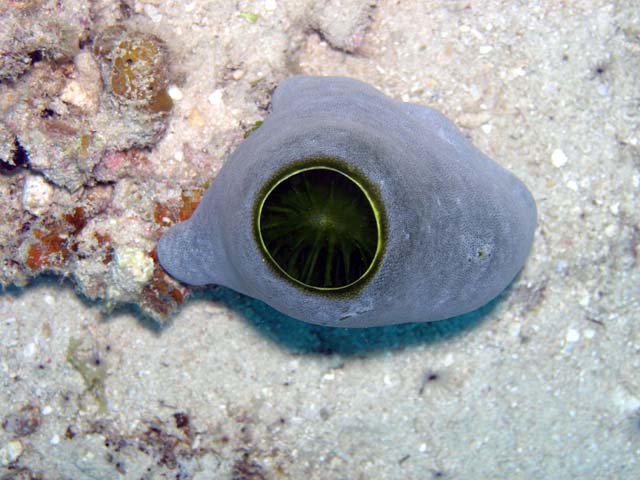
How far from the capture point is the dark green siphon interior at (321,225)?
2.85m

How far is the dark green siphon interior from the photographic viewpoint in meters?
2.85

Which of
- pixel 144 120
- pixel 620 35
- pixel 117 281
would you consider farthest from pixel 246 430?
pixel 620 35

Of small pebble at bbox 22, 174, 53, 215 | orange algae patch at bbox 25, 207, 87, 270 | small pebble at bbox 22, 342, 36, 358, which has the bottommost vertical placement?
small pebble at bbox 22, 342, 36, 358

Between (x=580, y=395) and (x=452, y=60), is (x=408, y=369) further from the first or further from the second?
(x=452, y=60)

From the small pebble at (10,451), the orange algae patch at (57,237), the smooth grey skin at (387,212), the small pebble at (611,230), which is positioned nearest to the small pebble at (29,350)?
the small pebble at (10,451)

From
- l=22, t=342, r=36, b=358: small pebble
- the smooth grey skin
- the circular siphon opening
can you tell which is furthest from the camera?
l=22, t=342, r=36, b=358: small pebble

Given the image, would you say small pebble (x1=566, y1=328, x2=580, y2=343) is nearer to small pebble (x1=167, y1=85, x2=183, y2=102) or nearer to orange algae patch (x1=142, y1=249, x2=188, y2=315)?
orange algae patch (x1=142, y1=249, x2=188, y2=315)

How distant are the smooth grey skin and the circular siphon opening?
3.6 inches

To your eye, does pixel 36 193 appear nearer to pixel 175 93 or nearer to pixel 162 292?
pixel 162 292

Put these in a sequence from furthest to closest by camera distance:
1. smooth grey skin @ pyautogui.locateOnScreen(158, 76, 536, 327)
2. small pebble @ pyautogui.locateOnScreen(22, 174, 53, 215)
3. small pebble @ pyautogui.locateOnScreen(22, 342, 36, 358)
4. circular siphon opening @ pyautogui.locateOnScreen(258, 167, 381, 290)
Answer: small pebble @ pyautogui.locateOnScreen(22, 342, 36, 358) < small pebble @ pyautogui.locateOnScreen(22, 174, 53, 215) < smooth grey skin @ pyautogui.locateOnScreen(158, 76, 536, 327) < circular siphon opening @ pyautogui.locateOnScreen(258, 167, 381, 290)

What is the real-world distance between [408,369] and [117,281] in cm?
278

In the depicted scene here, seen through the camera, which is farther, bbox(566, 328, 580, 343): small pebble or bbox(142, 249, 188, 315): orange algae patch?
bbox(566, 328, 580, 343): small pebble

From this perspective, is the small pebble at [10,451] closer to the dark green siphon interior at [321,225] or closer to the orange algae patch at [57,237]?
the orange algae patch at [57,237]

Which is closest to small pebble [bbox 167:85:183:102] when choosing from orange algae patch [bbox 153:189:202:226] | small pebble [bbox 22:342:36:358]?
orange algae patch [bbox 153:189:202:226]
